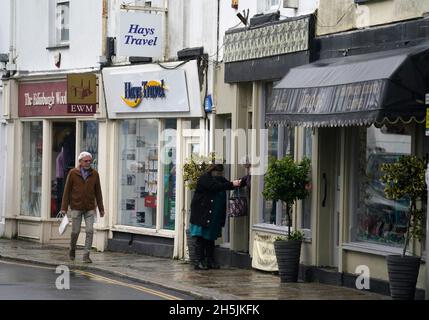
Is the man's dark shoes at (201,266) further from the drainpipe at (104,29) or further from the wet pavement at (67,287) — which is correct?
the drainpipe at (104,29)

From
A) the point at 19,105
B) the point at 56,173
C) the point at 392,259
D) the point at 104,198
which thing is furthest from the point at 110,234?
the point at 392,259

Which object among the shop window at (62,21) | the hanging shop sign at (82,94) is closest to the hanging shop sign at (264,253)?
the hanging shop sign at (82,94)

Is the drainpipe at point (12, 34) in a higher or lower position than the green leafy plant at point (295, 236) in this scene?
higher

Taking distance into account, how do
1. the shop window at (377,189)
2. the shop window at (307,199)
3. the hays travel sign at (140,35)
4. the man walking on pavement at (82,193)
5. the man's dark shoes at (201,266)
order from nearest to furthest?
the shop window at (377,189)
the shop window at (307,199)
the man's dark shoes at (201,266)
the man walking on pavement at (82,193)
the hays travel sign at (140,35)

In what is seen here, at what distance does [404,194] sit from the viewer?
1630 cm

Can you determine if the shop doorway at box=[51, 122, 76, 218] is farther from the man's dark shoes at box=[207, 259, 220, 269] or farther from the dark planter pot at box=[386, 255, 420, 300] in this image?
the dark planter pot at box=[386, 255, 420, 300]

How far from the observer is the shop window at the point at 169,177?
79.1ft

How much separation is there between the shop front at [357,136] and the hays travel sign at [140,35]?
5.60 meters

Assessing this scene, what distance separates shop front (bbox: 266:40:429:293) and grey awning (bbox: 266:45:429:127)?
1cm

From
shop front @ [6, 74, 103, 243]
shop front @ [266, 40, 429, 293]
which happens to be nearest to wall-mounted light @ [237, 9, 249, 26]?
shop front @ [266, 40, 429, 293]

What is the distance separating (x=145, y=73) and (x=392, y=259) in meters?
9.53

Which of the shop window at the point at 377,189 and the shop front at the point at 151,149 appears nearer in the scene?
the shop window at the point at 377,189
